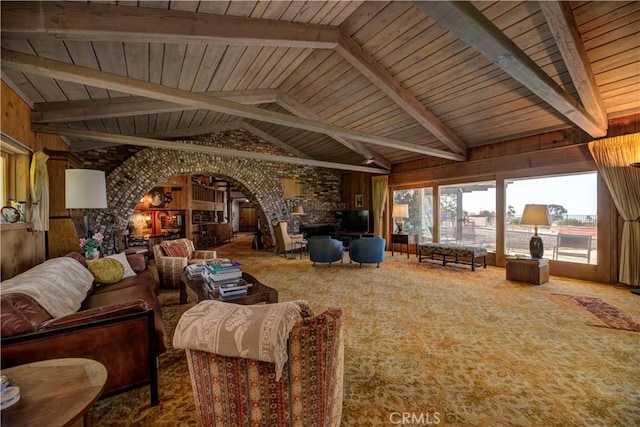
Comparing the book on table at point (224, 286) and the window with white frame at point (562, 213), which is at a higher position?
the window with white frame at point (562, 213)

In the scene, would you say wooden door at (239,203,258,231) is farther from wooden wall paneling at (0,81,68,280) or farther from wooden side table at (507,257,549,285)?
wooden side table at (507,257,549,285)

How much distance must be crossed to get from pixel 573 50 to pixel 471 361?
11.5 feet

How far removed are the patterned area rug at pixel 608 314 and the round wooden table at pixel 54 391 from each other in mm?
Answer: 4225

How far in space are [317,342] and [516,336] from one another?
2.39m

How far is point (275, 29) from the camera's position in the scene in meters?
Result: 2.81

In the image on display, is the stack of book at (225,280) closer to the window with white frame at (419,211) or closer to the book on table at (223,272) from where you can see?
the book on table at (223,272)

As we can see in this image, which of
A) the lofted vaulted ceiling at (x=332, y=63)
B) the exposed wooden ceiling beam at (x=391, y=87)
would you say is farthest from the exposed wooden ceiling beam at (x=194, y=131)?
the exposed wooden ceiling beam at (x=391, y=87)

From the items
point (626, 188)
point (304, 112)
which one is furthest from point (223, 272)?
point (626, 188)

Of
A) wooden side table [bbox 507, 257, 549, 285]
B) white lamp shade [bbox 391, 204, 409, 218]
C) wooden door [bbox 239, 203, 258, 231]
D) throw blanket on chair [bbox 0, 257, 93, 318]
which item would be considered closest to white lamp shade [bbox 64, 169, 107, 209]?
throw blanket on chair [bbox 0, 257, 93, 318]

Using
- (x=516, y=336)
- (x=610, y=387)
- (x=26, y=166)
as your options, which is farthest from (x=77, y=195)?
(x=610, y=387)

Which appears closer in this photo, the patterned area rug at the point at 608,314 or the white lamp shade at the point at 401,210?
the patterned area rug at the point at 608,314

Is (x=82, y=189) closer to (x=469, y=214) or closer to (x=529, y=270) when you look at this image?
(x=529, y=270)

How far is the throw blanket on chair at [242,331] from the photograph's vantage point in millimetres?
1097

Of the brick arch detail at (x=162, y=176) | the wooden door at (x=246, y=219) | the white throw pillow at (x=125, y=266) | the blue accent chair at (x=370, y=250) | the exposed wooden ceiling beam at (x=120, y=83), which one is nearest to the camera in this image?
the exposed wooden ceiling beam at (x=120, y=83)
